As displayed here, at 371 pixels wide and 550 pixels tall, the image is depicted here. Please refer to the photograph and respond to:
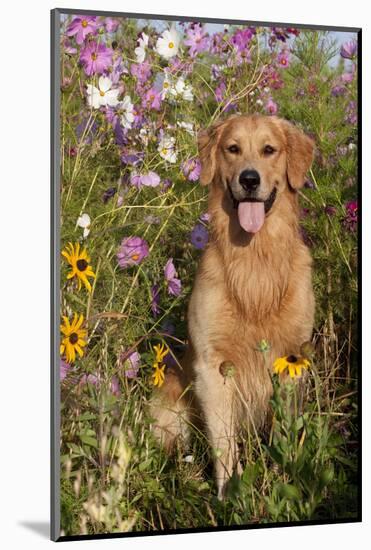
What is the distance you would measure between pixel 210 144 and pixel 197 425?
117 centimetres

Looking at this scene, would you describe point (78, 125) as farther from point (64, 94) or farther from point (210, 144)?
point (210, 144)

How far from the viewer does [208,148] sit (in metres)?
4.79

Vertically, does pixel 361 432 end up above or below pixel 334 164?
below

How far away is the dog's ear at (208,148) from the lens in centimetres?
477

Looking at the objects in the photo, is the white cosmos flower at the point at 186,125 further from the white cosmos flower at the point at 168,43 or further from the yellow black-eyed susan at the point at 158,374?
the yellow black-eyed susan at the point at 158,374

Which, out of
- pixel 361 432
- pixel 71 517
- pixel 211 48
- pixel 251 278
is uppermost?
pixel 211 48

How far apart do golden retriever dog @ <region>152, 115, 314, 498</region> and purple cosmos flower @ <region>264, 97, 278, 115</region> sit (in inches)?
2.3

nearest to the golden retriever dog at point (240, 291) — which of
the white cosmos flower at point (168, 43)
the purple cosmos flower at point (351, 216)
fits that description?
the purple cosmos flower at point (351, 216)

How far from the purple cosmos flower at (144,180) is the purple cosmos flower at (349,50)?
39.3 inches

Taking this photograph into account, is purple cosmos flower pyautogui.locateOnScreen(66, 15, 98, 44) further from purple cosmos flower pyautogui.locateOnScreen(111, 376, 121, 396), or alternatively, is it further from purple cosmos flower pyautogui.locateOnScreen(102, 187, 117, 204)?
purple cosmos flower pyautogui.locateOnScreen(111, 376, 121, 396)

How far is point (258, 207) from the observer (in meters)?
4.80

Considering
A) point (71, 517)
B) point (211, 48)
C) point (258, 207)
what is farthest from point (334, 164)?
point (71, 517)

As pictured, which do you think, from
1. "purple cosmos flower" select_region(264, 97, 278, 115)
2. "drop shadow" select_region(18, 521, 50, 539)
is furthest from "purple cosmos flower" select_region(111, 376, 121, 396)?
"purple cosmos flower" select_region(264, 97, 278, 115)

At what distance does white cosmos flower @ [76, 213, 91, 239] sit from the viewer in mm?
4512
